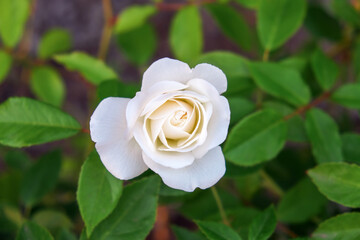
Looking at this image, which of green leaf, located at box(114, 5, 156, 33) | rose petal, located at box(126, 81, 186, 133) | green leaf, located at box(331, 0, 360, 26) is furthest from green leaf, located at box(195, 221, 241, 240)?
green leaf, located at box(331, 0, 360, 26)

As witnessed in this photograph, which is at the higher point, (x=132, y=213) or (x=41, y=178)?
(x=132, y=213)

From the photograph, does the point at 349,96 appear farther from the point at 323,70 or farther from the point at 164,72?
the point at 164,72

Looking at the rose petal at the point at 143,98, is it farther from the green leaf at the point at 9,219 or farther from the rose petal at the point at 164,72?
the green leaf at the point at 9,219

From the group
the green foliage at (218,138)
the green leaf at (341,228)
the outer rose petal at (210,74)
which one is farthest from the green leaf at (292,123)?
the outer rose petal at (210,74)

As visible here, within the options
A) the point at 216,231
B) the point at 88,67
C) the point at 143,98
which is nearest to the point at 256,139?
the point at 216,231

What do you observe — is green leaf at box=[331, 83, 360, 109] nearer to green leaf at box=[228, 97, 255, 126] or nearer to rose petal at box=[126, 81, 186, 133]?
green leaf at box=[228, 97, 255, 126]

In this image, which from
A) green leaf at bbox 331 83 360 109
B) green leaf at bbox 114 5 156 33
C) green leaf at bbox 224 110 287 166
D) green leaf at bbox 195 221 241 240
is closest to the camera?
green leaf at bbox 195 221 241 240

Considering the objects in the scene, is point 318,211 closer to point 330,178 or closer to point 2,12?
point 330,178
